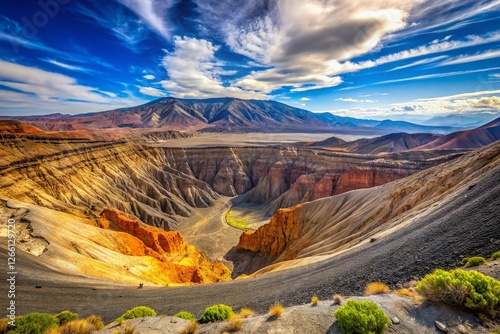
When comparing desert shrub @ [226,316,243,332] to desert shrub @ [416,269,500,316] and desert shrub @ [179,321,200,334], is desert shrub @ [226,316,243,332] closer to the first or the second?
desert shrub @ [179,321,200,334]

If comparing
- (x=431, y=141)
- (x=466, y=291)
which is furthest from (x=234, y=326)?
(x=431, y=141)

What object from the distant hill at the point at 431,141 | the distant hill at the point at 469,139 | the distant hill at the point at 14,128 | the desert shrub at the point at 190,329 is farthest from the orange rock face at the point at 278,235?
the distant hill at the point at 469,139

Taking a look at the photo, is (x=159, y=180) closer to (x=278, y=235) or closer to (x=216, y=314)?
(x=278, y=235)

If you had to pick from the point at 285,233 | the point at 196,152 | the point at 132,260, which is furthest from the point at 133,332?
the point at 196,152

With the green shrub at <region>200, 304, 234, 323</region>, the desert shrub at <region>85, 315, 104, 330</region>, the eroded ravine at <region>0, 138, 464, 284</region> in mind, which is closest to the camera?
the desert shrub at <region>85, 315, 104, 330</region>

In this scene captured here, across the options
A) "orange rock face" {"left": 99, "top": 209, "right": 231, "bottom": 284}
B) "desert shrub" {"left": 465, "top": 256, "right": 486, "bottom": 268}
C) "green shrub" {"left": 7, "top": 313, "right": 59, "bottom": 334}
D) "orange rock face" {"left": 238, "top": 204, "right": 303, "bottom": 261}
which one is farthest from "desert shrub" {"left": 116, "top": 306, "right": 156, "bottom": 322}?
"orange rock face" {"left": 238, "top": 204, "right": 303, "bottom": 261}

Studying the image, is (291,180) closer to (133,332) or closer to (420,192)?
(420,192)

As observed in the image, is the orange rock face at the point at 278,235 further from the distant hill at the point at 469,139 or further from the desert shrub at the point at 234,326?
the distant hill at the point at 469,139

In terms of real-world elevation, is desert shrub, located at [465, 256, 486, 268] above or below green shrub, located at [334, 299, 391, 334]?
above
